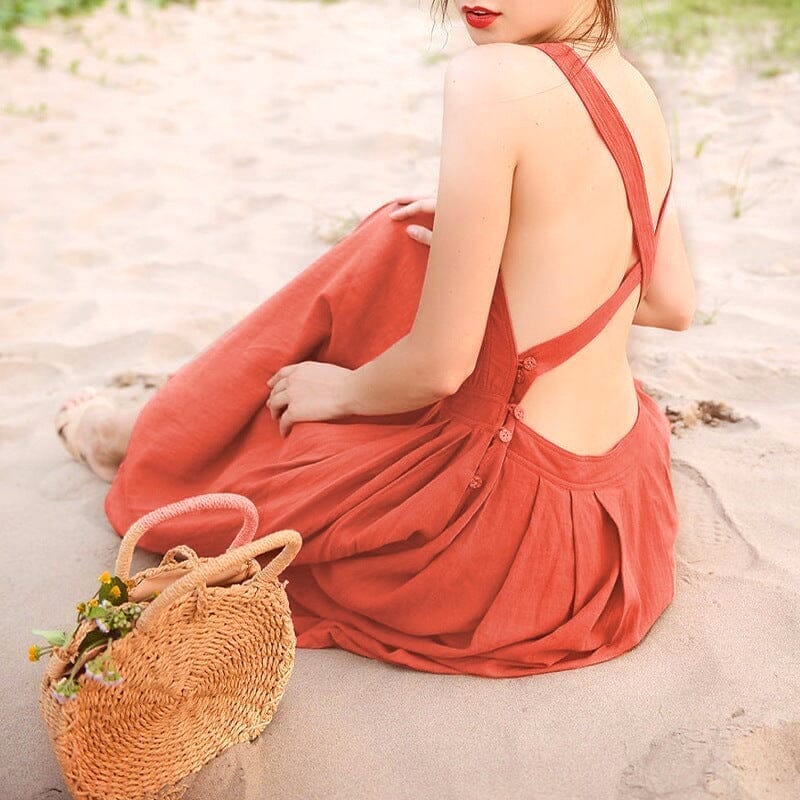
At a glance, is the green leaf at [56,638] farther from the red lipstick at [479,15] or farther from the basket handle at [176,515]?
the red lipstick at [479,15]

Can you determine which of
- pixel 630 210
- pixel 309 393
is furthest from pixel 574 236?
pixel 309 393

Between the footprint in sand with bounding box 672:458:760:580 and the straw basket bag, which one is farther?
the footprint in sand with bounding box 672:458:760:580

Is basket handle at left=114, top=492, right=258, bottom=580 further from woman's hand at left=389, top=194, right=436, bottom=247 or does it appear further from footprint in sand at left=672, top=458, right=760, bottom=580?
footprint in sand at left=672, top=458, right=760, bottom=580

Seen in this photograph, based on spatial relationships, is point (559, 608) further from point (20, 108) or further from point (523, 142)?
point (20, 108)

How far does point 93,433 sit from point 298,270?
3.50 feet

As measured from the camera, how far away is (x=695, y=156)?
3.70 m

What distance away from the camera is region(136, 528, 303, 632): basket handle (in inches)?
55.0

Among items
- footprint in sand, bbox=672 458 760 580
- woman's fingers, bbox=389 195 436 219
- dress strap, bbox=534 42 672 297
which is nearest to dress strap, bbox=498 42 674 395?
dress strap, bbox=534 42 672 297

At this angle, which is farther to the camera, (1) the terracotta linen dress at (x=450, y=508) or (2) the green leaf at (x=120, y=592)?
(1) the terracotta linen dress at (x=450, y=508)

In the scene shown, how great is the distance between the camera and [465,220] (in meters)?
1.46

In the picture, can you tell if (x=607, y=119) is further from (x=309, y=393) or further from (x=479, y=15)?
(x=309, y=393)

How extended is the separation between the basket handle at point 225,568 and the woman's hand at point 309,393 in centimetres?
35

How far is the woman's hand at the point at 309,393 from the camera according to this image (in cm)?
182

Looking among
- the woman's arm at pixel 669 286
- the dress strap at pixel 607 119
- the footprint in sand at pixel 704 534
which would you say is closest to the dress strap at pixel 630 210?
the dress strap at pixel 607 119
